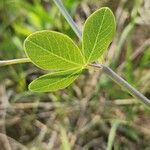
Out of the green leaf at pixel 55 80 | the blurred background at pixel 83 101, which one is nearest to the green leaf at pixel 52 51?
the green leaf at pixel 55 80

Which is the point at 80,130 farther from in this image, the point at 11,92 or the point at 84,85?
the point at 11,92

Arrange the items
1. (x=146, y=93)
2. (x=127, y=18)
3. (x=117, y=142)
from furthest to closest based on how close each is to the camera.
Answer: (x=127, y=18)
(x=146, y=93)
(x=117, y=142)

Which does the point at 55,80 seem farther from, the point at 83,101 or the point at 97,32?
the point at 83,101

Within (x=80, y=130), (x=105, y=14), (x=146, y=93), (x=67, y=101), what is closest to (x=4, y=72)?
(x=67, y=101)

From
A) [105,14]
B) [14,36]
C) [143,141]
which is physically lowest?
[143,141]

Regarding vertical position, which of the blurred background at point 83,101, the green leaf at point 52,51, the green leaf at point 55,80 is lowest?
the blurred background at point 83,101

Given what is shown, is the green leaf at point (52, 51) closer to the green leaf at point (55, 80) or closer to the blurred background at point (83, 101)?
the green leaf at point (55, 80)
